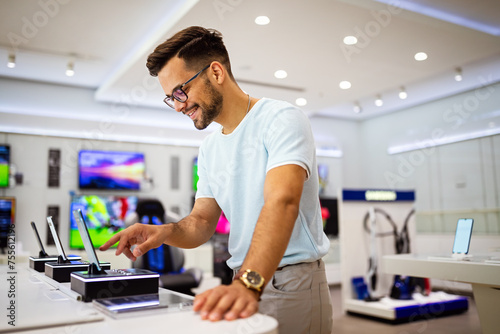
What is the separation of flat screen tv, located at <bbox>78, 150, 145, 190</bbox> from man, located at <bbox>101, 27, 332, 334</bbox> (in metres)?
5.27

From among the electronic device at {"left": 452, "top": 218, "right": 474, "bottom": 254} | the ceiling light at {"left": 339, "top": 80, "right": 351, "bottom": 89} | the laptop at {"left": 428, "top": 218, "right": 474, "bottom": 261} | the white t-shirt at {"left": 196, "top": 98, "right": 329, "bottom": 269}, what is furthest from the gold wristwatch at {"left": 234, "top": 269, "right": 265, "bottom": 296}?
the ceiling light at {"left": 339, "top": 80, "right": 351, "bottom": 89}

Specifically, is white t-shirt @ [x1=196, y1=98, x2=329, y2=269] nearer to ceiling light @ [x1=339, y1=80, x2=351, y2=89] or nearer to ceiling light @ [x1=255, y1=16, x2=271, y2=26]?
ceiling light @ [x1=255, y1=16, x2=271, y2=26]

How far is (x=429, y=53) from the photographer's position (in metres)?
4.95

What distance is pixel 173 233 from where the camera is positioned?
1.38m

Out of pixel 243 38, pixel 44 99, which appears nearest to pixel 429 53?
pixel 243 38

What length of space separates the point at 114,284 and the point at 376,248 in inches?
199

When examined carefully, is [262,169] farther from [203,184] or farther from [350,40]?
[350,40]

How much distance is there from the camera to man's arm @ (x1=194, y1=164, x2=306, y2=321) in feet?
2.94

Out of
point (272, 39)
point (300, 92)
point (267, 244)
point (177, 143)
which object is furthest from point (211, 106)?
point (177, 143)

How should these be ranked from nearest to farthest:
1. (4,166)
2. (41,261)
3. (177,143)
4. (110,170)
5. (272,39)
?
(41,261)
(272,39)
(4,166)
(110,170)
(177,143)

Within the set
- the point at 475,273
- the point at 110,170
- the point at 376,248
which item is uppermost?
the point at 110,170

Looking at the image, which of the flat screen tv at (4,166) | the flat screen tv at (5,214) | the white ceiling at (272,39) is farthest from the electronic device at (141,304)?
the flat screen tv at (4,166)

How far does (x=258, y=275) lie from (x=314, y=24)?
3508 millimetres

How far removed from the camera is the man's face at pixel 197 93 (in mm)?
1406
